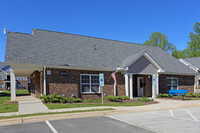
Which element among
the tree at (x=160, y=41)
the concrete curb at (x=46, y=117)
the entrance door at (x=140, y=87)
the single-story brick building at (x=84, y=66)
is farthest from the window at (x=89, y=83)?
the tree at (x=160, y=41)

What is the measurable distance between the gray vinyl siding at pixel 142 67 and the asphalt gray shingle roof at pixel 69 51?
822mm

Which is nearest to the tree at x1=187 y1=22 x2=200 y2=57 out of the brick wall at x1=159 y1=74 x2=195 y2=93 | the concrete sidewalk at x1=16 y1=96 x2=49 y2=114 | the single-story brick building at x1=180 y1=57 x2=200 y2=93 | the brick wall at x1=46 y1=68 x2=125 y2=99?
the single-story brick building at x1=180 y1=57 x2=200 y2=93

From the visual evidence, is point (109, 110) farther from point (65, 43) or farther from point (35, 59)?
point (65, 43)

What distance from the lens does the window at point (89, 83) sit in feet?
54.0

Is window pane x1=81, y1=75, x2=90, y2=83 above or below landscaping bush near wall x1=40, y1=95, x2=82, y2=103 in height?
above

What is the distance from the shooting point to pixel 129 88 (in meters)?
18.1

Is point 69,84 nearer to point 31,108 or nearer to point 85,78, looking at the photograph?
point 85,78

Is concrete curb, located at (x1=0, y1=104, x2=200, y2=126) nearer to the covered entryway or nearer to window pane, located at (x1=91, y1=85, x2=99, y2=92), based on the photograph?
window pane, located at (x1=91, y1=85, x2=99, y2=92)

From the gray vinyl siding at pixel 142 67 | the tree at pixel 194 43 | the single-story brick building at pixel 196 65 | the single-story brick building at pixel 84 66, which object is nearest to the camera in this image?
the single-story brick building at pixel 84 66

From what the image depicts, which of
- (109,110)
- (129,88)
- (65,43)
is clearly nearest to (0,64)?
(65,43)

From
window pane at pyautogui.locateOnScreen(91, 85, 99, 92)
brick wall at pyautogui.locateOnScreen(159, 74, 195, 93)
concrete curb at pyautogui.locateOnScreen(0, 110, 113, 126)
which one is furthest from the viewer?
brick wall at pyautogui.locateOnScreen(159, 74, 195, 93)

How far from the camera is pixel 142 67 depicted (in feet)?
60.3

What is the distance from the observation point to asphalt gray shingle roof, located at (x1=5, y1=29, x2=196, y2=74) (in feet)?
49.1

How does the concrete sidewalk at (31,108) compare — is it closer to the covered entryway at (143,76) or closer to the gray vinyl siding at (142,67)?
the covered entryway at (143,76)
